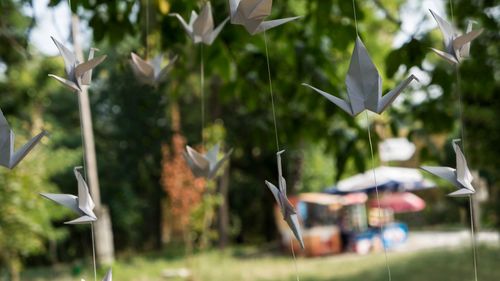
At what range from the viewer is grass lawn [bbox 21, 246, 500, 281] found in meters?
5.52

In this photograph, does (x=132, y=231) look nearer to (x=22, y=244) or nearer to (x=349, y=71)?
(x=22, y=244)

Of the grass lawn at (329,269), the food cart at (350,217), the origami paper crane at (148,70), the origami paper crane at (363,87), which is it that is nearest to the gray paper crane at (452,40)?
the origami paper crane at (363,87)

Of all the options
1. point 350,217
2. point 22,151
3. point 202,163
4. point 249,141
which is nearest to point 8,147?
point 22,151

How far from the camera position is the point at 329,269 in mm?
7012

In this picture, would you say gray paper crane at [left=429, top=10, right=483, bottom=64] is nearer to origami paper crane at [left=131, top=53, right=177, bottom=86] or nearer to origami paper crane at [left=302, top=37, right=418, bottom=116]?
origami paper crane at [left=302, top=37, right=418, bottom=116]

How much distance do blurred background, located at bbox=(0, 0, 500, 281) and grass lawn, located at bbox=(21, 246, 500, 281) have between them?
1.9 inches

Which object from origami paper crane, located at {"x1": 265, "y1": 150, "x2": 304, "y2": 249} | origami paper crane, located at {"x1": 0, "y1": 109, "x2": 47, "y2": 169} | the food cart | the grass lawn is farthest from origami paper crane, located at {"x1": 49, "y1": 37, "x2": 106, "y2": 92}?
the food cart

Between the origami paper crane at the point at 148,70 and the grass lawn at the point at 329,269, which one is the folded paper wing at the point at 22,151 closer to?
the origami paper crane at the point at 148,70

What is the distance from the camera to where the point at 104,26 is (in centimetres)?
183

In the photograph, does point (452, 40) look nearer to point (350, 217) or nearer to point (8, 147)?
point (8, 147)

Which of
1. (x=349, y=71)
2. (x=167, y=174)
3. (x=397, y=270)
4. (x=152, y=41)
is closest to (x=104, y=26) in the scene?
(x=152, y=41)

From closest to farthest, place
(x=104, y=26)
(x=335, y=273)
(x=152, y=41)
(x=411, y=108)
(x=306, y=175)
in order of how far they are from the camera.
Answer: (x=104, y=26)
(x=152, y=41)
(x=411, y=108)
(x=335, y=273)
(x=306, y=175)

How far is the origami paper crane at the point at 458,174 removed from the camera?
1.76 feet

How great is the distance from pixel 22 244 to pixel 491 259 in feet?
15.4
